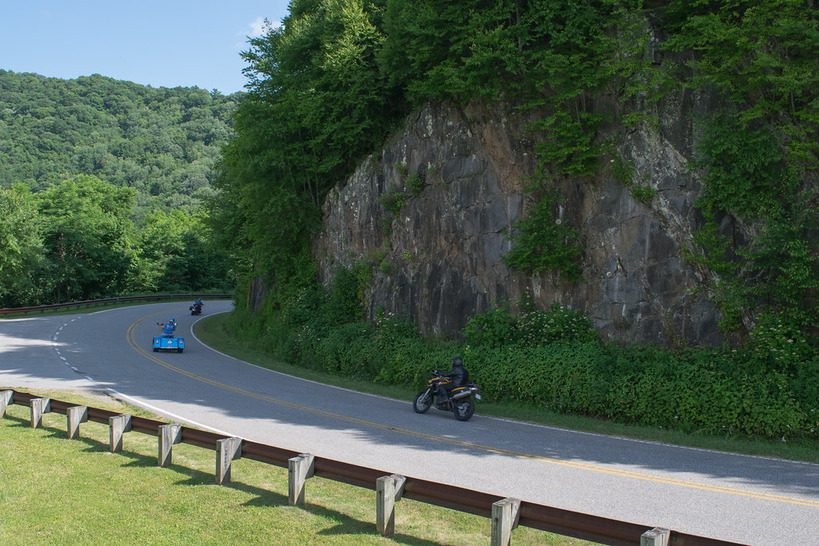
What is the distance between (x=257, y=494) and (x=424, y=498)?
9.36ft

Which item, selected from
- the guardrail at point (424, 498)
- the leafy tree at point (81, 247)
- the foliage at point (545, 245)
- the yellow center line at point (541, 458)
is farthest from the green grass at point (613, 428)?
the leafy tree at point (81, 247)

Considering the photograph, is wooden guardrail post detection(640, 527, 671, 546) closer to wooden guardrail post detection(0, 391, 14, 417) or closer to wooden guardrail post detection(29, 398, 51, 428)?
wooden guardrail post detection(29, 398, 51, 428)

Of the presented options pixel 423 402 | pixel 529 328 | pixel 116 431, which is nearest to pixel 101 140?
pixel 529 328

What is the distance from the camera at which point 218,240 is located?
42.6 meters

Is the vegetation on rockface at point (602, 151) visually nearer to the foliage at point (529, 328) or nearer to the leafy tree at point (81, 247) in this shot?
the foliage at point (529, 328)

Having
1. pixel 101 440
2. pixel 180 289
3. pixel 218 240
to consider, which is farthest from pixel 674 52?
pixel 180 289

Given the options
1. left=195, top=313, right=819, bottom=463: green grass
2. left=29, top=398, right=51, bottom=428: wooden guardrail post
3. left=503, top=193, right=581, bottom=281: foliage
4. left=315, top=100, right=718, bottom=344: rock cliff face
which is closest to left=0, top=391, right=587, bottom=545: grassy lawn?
left=29, top=398, right=51, bottom=428: wooden guardrail post

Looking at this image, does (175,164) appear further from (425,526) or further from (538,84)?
(425,526)

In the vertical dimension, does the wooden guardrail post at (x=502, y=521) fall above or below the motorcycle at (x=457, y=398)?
above

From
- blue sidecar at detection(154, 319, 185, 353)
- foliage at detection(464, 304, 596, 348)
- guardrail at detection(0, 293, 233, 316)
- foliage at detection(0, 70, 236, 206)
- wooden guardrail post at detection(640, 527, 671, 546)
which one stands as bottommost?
guardrail at detection(0, 293, 233, 316)

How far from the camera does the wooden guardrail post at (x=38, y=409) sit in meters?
14.8

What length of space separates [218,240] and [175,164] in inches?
5076

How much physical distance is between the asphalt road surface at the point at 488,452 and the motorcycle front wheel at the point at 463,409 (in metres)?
0.22

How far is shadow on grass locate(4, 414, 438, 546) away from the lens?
8.19 m
